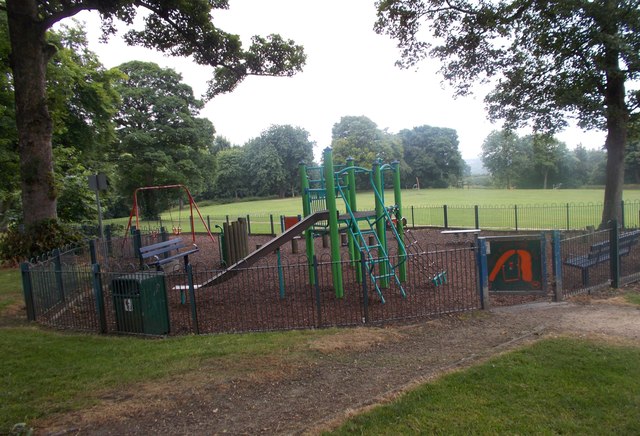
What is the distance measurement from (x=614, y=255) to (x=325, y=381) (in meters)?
7.55

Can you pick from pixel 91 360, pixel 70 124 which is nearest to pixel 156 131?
pixel 70 124

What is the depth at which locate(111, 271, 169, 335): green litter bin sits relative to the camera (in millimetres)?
7230

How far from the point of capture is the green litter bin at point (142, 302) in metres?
7.23

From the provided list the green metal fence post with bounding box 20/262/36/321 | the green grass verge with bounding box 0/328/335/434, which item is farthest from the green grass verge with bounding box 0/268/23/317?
the green grass verge with bounding box 0/328/335/434

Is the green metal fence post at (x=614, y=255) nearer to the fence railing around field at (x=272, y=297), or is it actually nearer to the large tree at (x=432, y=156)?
the fence railing around field at (x=272, y=297)

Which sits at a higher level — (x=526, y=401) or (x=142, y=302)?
(x=142, y=302)

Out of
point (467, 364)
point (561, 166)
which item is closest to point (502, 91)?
point (467, 364)

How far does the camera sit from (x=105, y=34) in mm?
14500

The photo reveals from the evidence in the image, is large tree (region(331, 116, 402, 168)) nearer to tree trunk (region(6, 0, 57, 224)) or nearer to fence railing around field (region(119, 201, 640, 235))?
fence railing around field (region(119, 201, 640, 235))

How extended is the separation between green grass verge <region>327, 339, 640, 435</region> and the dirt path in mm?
326

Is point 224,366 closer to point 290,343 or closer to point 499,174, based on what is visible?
point 290,343

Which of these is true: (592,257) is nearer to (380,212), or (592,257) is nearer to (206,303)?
(380,212)

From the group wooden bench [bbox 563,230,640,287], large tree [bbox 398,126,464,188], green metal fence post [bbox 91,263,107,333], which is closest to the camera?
green metal fence post [bbox 91,263,107,333]

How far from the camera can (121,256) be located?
53.7 ft
